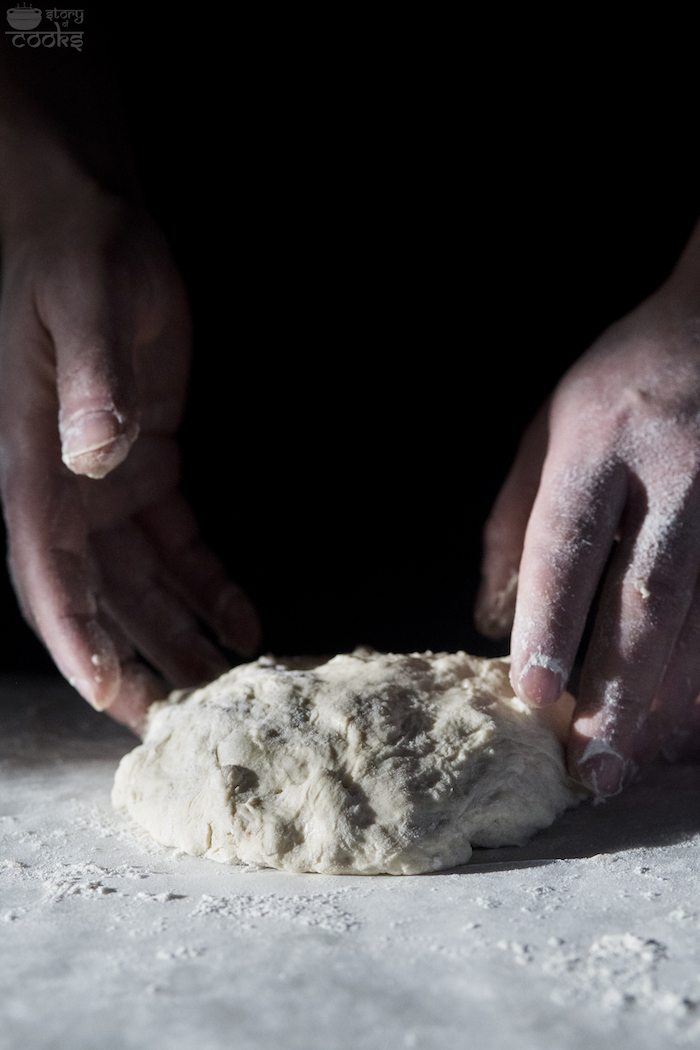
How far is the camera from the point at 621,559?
5.24 feet

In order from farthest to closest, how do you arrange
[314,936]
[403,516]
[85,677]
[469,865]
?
[403,516] < [85,677] < [469,865] < [314,936]

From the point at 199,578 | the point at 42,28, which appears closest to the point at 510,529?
the point at 199,578

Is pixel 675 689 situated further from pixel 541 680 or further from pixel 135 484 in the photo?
pixel 135 484

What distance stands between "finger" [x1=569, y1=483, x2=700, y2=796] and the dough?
0.25 ft

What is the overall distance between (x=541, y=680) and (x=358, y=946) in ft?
1.92

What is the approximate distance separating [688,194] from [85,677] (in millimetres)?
2022

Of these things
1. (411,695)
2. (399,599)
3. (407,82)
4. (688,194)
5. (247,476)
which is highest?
Answer: (407,82)

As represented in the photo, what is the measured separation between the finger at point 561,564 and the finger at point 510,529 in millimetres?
172

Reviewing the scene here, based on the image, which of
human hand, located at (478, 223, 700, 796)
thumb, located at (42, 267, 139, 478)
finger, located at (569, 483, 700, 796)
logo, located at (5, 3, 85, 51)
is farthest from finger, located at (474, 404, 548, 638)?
logo, located at (5, 3, 85, 51)

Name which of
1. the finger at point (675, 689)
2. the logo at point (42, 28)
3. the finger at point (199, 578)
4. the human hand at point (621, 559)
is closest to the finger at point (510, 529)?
the human hand at point (621, 559)

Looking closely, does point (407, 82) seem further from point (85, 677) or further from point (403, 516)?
point (85, 677)

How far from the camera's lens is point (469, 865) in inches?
52.2

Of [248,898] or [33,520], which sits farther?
[33,520]

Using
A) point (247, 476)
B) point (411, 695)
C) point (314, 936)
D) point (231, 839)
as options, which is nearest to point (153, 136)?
point (247, 476)
